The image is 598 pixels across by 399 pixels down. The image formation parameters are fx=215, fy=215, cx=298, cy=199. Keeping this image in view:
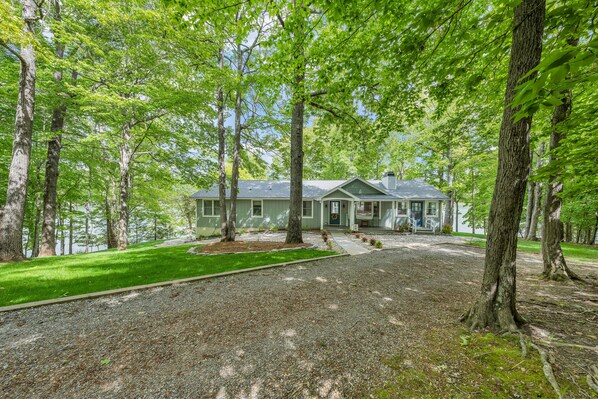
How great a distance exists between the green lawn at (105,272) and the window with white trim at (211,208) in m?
9.56

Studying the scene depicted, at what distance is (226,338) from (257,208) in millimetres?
14956

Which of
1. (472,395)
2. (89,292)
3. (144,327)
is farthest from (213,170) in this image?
(472,395)

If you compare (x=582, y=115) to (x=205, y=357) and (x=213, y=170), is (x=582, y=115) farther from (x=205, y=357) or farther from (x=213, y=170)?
(x=213, y=170)

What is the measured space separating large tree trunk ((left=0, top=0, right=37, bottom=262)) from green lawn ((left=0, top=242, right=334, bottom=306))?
1104 millimetres

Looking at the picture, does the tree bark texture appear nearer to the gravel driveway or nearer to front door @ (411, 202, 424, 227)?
the gravel driveway

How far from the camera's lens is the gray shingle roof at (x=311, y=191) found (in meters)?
17.1

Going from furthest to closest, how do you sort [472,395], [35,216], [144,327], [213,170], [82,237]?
[82,237]
[35,216]
[213,170]
[144,327]
[472,395]

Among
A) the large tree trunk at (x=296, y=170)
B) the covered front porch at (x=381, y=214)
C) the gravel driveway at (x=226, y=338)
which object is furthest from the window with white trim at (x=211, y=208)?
the gravel driveway at (x=226, y=338)

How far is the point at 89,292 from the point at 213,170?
879cm

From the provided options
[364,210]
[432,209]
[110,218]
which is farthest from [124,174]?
[432,209]

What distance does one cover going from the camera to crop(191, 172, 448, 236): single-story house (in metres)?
Result: 16.9

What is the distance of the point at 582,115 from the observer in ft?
9.87

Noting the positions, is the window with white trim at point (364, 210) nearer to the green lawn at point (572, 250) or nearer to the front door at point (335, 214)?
the front door at point (335, 214)

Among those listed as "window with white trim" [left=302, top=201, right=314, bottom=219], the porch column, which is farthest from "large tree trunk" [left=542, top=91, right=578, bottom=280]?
"window with white trim" [left=302, top=201, right=314, bottom=219]
